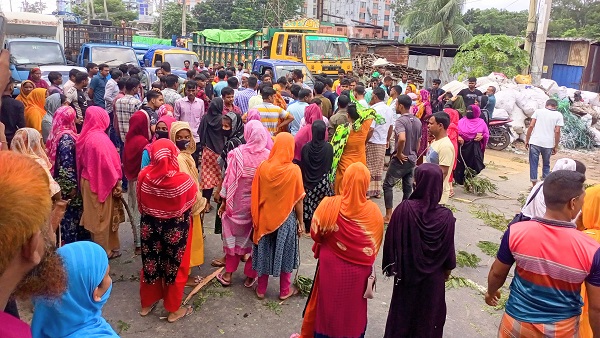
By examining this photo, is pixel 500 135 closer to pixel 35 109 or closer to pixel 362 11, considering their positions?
pixel 35 109

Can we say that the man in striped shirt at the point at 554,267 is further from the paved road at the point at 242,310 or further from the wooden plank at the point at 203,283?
the wooden plank at the point at 203,283

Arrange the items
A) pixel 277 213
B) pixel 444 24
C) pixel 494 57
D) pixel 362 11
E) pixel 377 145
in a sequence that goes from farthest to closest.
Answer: pixel 362 11 → pixel 444 24 → pixel 494 57 → pixel 377 145 → pixel 277 213

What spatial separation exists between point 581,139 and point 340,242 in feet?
41.3

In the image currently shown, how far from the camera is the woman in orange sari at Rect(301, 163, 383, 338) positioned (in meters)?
3.19

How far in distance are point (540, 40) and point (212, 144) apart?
45.6 feet

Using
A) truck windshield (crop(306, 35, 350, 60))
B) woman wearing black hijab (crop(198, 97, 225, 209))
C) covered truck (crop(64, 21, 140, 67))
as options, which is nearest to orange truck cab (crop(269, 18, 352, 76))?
truck windshield (crop(306, 35, 350, 60))

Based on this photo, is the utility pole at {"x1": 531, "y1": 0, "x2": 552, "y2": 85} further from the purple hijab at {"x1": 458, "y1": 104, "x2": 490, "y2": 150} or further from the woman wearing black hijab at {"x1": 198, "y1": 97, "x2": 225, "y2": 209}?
the woman wearing black hijab at {"x1": 198, "y1": 97, "x2": 225, "y2": 209}

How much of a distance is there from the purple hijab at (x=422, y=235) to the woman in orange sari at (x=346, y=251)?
170 mm

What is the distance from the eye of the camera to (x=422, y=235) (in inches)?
120

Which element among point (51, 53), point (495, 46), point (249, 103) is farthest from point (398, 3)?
point (249, 103)

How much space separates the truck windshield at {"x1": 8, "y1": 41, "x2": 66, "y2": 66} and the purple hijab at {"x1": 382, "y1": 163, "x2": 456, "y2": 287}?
42.9 ft

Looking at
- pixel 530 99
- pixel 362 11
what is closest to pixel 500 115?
pixel 530 99

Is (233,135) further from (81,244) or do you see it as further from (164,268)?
(81,244)

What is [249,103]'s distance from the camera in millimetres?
7551
